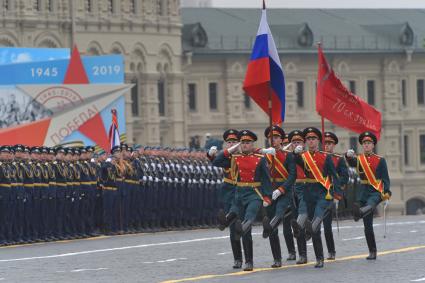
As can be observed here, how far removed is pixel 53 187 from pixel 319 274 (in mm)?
9693

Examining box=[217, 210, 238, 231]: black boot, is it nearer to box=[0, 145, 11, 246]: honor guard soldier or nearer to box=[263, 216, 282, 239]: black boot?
box=[263, 216, 282, 239]: black boot

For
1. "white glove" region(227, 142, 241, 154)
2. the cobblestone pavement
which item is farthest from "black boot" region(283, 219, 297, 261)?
"white glove" region(227, 142, 241, 154)

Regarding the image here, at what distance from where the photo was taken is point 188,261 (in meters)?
25.4

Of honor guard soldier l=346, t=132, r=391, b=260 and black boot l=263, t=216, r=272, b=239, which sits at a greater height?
honor guard soldier l=346, t=132, r=391, b=260

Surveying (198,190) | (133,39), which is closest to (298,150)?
(198,190)

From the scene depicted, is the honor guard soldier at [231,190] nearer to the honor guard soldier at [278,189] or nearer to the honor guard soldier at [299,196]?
the honor guard soldier at [278,189]

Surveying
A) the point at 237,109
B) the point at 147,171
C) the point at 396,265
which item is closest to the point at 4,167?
the point at 147,171

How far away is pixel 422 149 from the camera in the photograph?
95500 mm

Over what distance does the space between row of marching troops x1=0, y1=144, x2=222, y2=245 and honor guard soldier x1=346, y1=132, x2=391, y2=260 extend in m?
7.53

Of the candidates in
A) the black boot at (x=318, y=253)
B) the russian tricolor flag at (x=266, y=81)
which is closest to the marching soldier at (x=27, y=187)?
the russian tricolor flag at (x=266, y=81)

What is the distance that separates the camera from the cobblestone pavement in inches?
883

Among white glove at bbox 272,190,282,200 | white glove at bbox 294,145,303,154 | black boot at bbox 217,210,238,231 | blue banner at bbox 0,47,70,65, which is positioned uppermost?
blue banner at bbox 0,47,70,65

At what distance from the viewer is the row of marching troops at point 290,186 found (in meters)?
23.2

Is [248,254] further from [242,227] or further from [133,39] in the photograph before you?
[133,39]
